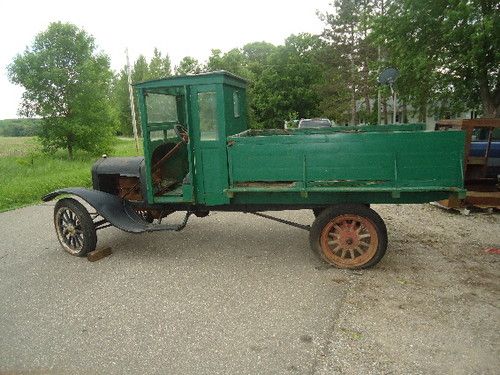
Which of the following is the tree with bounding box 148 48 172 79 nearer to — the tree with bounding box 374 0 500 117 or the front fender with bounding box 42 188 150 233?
the tree with bounding box 374 0 500 117

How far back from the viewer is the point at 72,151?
19.2 metres

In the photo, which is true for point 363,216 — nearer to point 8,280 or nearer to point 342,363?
point 342,363

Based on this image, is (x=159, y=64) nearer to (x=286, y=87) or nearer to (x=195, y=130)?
(x=286, y=87)

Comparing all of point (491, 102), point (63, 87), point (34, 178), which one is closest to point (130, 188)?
point (34, 178)

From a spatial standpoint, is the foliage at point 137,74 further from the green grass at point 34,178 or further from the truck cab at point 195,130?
the truck cab at point 195,130

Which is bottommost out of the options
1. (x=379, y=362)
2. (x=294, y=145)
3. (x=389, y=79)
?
(x=379, y=362)

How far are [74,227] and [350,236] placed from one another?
4.13m

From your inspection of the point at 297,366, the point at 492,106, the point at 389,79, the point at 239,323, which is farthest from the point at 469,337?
the point at 492,106

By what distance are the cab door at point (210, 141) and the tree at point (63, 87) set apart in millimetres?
15165

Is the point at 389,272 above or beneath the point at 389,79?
beneath

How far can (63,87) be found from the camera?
18.2 meters

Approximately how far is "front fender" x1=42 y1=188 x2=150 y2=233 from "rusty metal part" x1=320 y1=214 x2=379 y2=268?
255cm

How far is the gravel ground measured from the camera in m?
3.03

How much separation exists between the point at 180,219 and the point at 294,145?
403 cm
